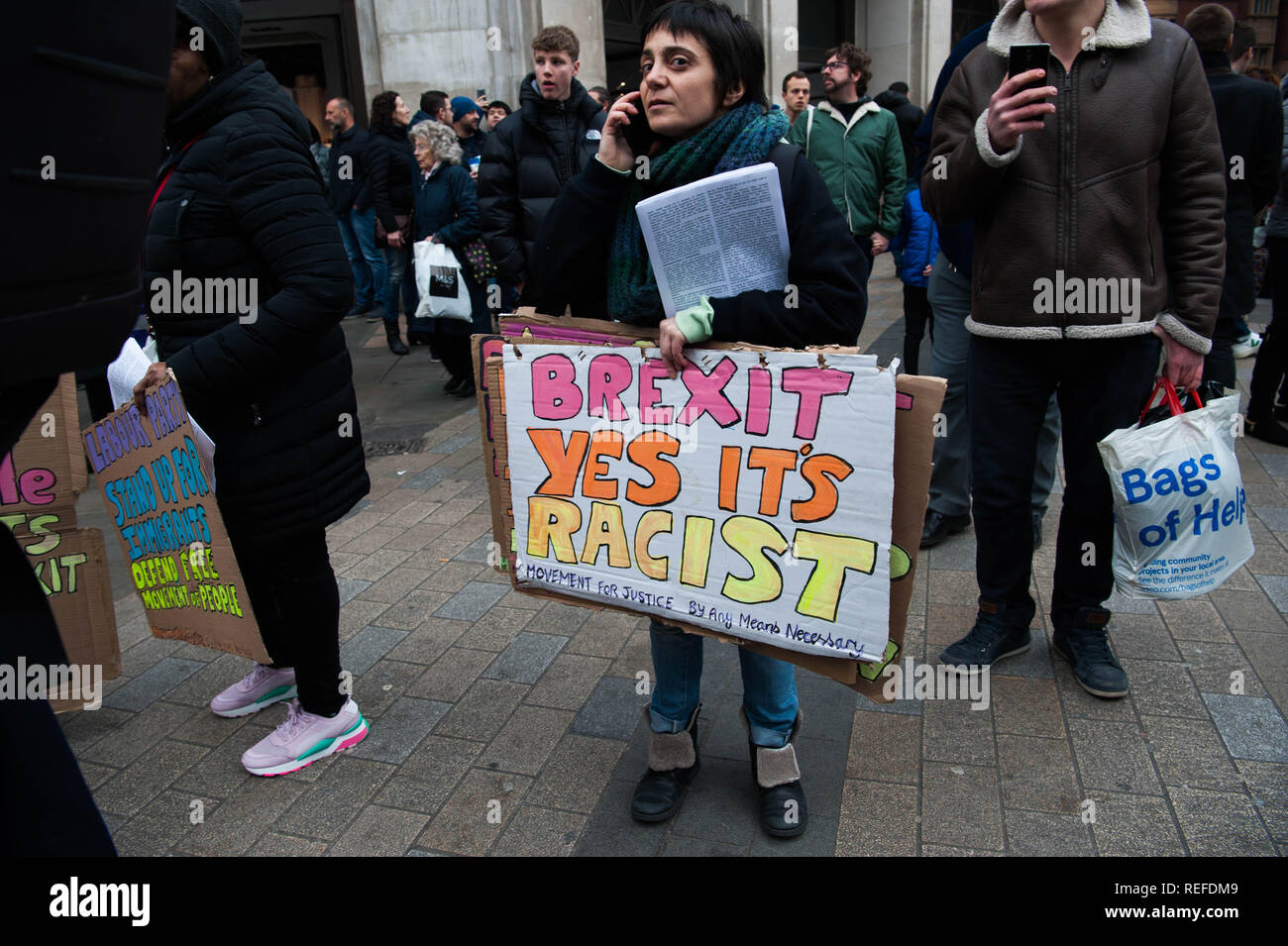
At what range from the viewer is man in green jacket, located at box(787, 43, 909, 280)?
20.2 feet

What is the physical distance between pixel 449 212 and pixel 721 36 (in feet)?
18.1

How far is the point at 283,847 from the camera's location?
2.60 m

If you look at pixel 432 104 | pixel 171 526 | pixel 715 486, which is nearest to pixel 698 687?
pixel 715 486

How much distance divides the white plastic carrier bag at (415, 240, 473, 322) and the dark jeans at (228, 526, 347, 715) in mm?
4242

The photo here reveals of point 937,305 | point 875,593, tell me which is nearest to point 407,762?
point 875,593

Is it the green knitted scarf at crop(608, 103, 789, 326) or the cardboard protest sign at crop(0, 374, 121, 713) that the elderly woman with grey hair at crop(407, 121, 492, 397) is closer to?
the cardboard protest sign at crop(0, 374, 121, 713)

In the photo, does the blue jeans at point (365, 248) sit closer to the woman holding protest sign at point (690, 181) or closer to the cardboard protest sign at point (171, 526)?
the cardboard protest sign at point (171, 526)

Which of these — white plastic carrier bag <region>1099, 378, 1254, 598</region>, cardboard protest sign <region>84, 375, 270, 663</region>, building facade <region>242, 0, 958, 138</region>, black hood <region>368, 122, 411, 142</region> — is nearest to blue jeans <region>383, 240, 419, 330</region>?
black hood <region>368, 122, 411, 142</region>

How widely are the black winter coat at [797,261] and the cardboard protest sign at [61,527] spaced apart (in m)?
1.73

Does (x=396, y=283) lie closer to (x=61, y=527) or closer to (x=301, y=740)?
(x=61, y=527)

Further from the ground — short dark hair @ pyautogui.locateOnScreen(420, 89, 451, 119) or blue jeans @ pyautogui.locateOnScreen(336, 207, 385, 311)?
short dark hair @ pyautogui.locateOnScreen(420, 89, 451, 119)

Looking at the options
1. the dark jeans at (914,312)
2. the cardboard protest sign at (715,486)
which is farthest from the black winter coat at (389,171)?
the cardboard protest sign at (715,486)
